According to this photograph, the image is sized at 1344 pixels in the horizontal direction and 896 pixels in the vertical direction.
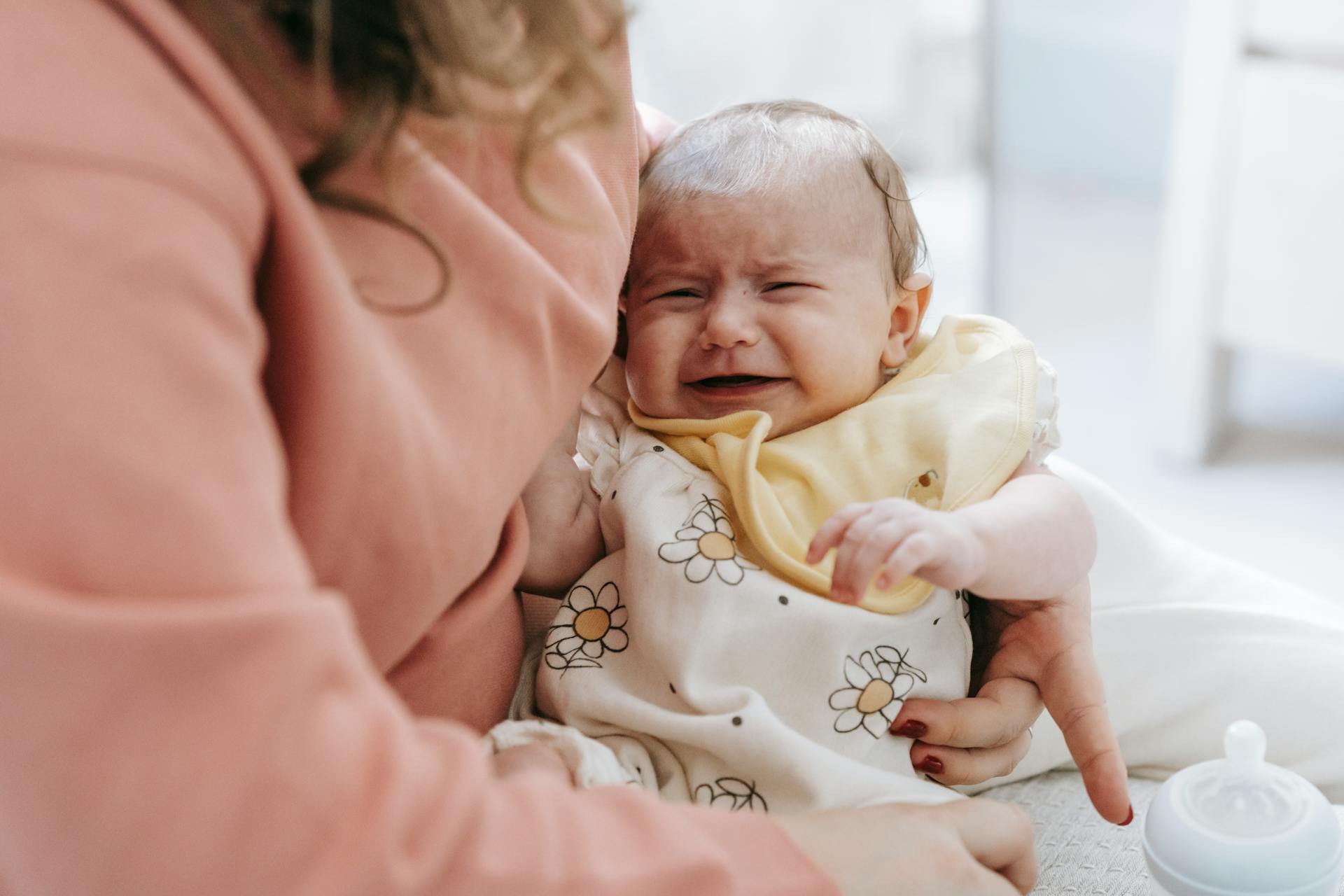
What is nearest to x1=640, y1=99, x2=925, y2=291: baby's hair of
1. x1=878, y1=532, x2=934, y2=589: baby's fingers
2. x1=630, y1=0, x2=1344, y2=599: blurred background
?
x1=878, y1=532, x2=934, y2=589: baby's fingers

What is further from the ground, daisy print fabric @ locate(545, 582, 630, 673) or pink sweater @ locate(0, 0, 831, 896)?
pink sweater @ locate(0, 0, 831, 896)

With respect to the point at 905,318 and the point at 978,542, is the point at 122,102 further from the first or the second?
the point at 905,318

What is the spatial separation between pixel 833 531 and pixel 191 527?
39 cm

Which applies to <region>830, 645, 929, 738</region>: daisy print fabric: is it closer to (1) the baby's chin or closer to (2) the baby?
(2) the baby

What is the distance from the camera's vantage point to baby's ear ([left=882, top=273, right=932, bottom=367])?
1.01 metres

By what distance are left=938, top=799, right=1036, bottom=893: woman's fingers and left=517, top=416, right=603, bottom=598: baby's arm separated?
0.32 m

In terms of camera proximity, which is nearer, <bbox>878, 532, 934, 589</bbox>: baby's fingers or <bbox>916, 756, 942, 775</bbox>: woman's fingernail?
<bbox>878, 532, 934, 589</bbox>: baby's fingers

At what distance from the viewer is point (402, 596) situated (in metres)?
0.60

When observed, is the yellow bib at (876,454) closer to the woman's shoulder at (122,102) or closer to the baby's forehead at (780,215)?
the baby's forehead at (780,215)

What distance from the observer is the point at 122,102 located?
0.47m

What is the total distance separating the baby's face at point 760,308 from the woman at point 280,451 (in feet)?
0.93

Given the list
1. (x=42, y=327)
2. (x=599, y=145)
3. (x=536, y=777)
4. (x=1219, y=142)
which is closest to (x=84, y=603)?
(x=42, y=327)

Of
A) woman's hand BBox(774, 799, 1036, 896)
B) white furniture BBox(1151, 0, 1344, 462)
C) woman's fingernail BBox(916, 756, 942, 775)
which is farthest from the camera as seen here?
white furniture BBox(1151, 0, 1344, 462)

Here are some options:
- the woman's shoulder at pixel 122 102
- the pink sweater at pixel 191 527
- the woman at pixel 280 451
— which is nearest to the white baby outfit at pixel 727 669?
the woman at pixel 280 451
